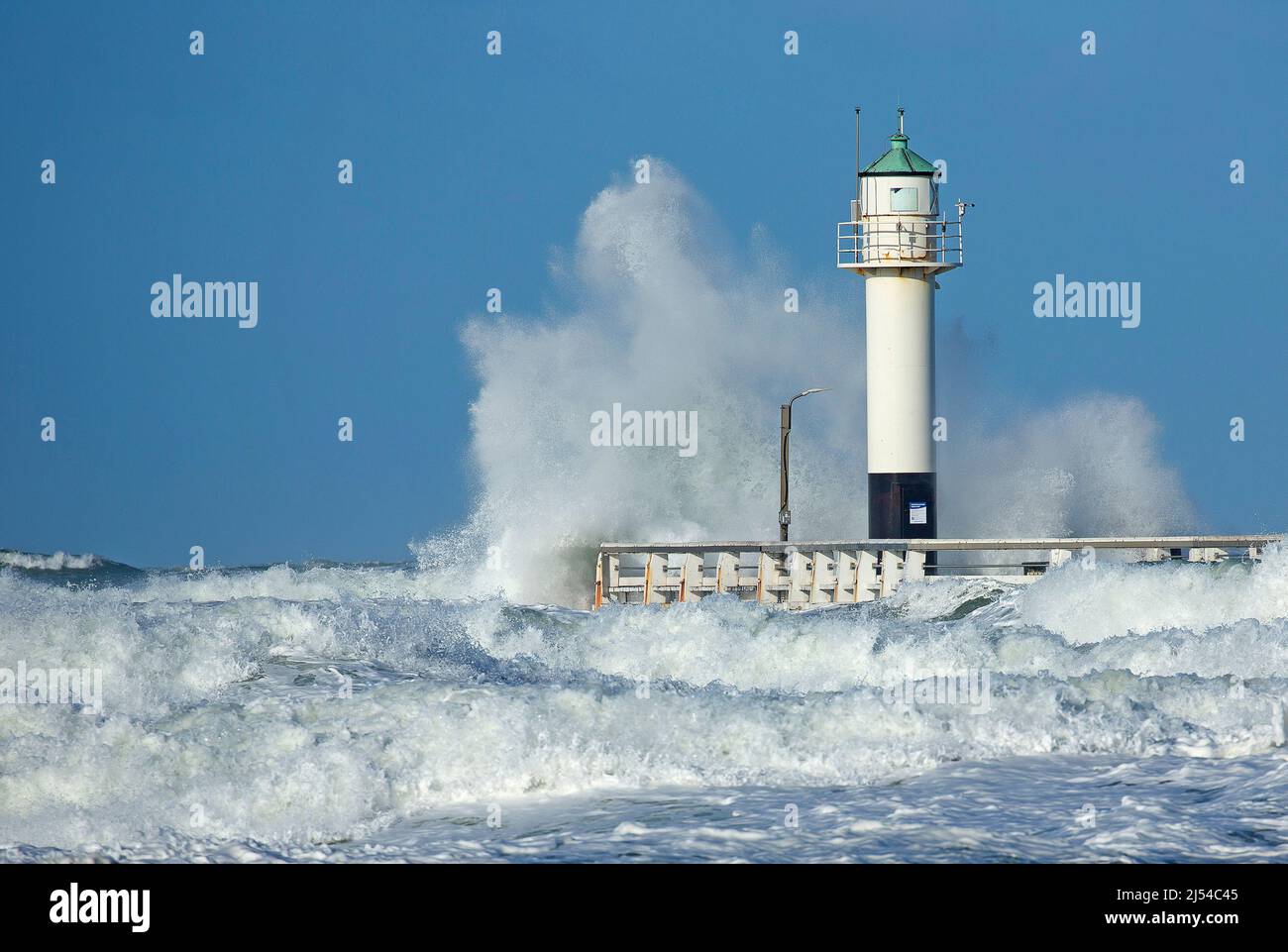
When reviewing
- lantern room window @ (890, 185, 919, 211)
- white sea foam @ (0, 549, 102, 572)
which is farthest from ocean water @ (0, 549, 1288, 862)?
white sea foam @ (0, 549, 102, 572)

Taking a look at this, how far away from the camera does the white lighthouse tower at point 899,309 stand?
78.6ft

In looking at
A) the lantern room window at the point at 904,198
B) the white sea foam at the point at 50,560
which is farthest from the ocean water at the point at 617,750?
the white sea foam at the point at 50,560

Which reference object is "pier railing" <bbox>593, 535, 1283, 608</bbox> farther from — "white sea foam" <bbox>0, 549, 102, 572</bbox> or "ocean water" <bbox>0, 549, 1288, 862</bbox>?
"white sea foam" <bbox>0, 549, 102, 572</bbox>

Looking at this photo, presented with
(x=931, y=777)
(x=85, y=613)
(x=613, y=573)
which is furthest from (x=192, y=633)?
(x=613, y=573)

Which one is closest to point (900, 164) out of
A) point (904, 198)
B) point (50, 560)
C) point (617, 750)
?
point (904, 198)

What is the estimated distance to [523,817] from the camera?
7.49m

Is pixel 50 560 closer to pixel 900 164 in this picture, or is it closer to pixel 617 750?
pixel 900 164

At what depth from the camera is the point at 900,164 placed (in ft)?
79.9

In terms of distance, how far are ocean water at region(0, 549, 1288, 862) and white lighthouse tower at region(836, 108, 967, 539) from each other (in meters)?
11.3

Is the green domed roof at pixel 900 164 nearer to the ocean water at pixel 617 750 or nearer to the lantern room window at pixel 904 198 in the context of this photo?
the lantern room window at pixel 904 198

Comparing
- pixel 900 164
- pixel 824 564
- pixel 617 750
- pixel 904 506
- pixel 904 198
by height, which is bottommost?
pixel 617 750

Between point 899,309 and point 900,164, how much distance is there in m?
2.18
